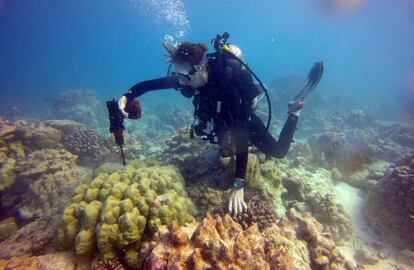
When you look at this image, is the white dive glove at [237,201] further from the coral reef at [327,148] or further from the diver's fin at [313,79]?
the coral reef at [327,148]

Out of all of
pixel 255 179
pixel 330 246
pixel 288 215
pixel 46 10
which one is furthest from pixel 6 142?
pixel 46 10

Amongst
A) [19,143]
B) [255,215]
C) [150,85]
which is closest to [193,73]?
[150,85]

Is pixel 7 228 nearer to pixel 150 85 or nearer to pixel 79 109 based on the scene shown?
pixel 150 85

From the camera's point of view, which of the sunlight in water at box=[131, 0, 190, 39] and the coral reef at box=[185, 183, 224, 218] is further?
the sunlight in water at box=[131, 0, 190, 39]

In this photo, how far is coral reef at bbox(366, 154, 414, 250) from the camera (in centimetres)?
443

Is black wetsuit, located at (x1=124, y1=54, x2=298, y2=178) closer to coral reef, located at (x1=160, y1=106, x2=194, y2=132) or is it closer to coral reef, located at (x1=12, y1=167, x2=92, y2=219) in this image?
coral reef, located at (x1=12, y1=167, x2=92, y2=219)

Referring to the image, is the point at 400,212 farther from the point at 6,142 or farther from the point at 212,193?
the point at 6,142

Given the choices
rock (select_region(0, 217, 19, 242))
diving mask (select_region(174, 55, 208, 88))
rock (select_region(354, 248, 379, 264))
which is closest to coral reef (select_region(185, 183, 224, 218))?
diving mask (select_region(174, 55, 208, 88))

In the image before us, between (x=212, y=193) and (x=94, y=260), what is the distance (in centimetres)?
204

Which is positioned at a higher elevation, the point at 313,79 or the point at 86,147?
the point at 313,79

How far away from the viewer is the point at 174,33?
14898 mm

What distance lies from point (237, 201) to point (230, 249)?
1360mm

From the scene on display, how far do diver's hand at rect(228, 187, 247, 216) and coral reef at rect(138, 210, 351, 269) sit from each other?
519 mm

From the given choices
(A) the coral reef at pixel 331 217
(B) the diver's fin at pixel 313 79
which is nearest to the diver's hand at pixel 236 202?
(A) the coral reef at pixel 331 217
